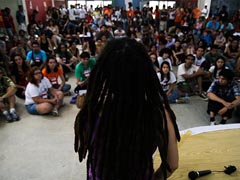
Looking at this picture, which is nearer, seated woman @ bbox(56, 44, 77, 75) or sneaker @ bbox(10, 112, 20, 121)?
sneaker @ bbox(10, 112, 20, 121)

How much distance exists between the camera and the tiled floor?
7.47 feet

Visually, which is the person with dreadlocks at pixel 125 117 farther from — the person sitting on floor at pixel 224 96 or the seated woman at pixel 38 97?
the seated woman at pixel 38 97

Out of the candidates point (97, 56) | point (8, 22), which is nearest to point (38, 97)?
point (97, 56)

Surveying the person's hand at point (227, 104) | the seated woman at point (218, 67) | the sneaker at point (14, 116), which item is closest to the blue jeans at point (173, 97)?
the seated woman at point (218, 67)

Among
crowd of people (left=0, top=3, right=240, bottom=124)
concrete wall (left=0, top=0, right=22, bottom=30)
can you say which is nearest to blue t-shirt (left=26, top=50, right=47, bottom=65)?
crowd of people (left=0, top=3, right=240, bottom=124)

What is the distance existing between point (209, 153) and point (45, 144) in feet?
6.35

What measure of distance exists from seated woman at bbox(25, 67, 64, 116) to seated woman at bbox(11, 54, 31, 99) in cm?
79

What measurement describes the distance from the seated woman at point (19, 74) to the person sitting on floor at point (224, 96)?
3189 millimetres

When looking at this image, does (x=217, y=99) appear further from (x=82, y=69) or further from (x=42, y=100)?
(x=42, y=100)

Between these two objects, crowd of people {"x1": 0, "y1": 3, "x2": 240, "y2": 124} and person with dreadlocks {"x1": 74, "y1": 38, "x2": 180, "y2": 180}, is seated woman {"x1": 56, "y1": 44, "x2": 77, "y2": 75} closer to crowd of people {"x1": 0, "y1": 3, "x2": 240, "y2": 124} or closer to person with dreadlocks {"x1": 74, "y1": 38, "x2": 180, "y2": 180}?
crowd of people {"x1": 0, "y1": 3, "x2": 240, "y2": 124}

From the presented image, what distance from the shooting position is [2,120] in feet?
10.9

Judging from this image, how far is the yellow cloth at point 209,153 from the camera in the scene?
4.52ft

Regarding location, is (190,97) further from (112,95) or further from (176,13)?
(176,13)

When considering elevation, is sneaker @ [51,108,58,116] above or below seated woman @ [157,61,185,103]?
below
